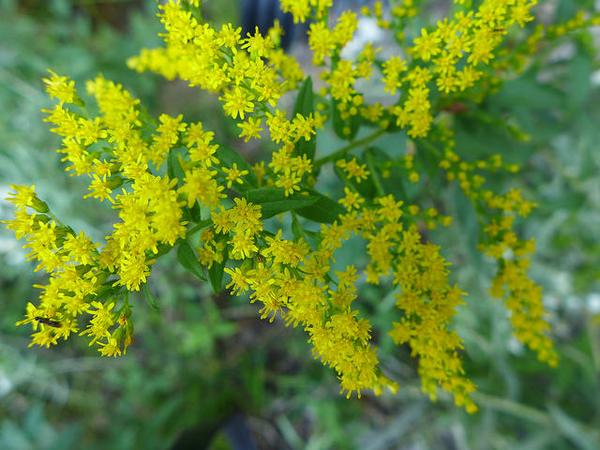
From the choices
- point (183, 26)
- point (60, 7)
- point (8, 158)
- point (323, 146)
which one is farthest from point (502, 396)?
point (60, 7)

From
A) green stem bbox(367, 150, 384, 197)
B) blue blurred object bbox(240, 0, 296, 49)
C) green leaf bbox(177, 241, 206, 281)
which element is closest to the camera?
green leaf bbox(177, 241, 206, 281)

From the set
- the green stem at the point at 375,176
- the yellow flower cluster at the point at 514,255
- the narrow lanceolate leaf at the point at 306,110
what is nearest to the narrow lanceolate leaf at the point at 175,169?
the narrow lanceolate leaf at the point at 306,110

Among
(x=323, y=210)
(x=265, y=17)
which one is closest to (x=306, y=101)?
(x=323, y=210)

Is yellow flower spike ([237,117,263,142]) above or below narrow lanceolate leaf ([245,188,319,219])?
above

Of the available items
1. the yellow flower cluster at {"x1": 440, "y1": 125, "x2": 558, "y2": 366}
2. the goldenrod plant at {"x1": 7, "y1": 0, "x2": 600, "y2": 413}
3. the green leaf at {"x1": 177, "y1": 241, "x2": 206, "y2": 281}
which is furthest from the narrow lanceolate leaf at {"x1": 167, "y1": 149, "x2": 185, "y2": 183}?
the yellow flower cluster at {"x1": 440, "y1": 125, "x2": 558, "y2": 366}

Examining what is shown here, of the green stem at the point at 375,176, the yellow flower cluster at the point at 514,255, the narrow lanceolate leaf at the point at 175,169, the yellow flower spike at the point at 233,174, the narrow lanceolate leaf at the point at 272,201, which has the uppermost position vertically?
the narrow lanceolate leaf at the point at 175,169

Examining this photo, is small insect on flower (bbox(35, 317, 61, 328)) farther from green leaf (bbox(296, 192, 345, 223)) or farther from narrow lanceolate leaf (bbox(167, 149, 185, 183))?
green leaf (bbox(296, 192, 345, 223))

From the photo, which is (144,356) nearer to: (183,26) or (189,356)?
(189,356)

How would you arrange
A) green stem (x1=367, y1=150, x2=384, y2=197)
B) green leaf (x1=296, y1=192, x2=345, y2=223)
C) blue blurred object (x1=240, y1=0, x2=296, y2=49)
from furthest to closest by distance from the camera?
blue blurred object (x1=240, y1=0, x2=296, y2=49) < green stem (x1=367, y1=150, x2=384, y2=197) < green leaf (x1=296, y1=192, x2=345, y2=223)

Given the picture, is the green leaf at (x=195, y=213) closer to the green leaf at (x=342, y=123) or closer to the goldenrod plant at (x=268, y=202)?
the goldenrod plant at (x=268, y=202)
